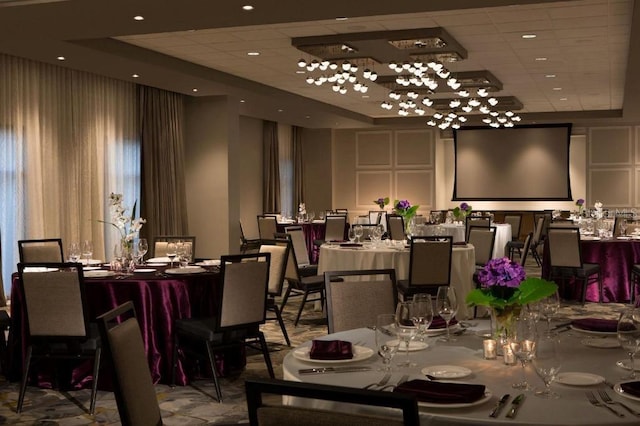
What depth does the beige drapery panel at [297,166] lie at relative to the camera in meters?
18.4

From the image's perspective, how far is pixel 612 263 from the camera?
382 inches

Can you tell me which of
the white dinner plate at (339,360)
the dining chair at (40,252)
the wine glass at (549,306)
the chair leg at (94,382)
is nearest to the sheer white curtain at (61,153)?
the dining chair at (40,252)

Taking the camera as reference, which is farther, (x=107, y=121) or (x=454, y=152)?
(x=454, y=152)

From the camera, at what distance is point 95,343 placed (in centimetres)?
512

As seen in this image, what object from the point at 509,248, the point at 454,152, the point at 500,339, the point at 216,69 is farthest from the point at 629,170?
the point at 500,339

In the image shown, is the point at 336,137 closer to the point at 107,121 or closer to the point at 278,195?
the point at 278,195

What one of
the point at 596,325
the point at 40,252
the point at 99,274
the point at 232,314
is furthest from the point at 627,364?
the point at 40,252

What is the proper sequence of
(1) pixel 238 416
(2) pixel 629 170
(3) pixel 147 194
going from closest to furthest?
1. (1) pixel 238 416
2. (3) pixel 147 194
3. (2) pixel 629 170

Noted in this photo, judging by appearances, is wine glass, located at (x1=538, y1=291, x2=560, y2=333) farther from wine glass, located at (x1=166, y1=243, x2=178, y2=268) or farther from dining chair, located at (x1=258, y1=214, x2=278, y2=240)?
dining chair, located at (x1=258, y1=214, x2=278, y2=240)

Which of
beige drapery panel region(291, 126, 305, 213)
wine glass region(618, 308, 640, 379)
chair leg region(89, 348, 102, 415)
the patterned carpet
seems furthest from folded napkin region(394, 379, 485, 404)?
beige drapery panel region(291, 126, 305, 213)

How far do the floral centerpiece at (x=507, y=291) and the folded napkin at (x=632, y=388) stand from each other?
47 centimetres

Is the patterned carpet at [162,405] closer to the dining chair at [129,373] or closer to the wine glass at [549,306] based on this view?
the dining chair at [129,373]

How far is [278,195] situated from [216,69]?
628 cm

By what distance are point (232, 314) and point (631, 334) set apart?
126 inches
